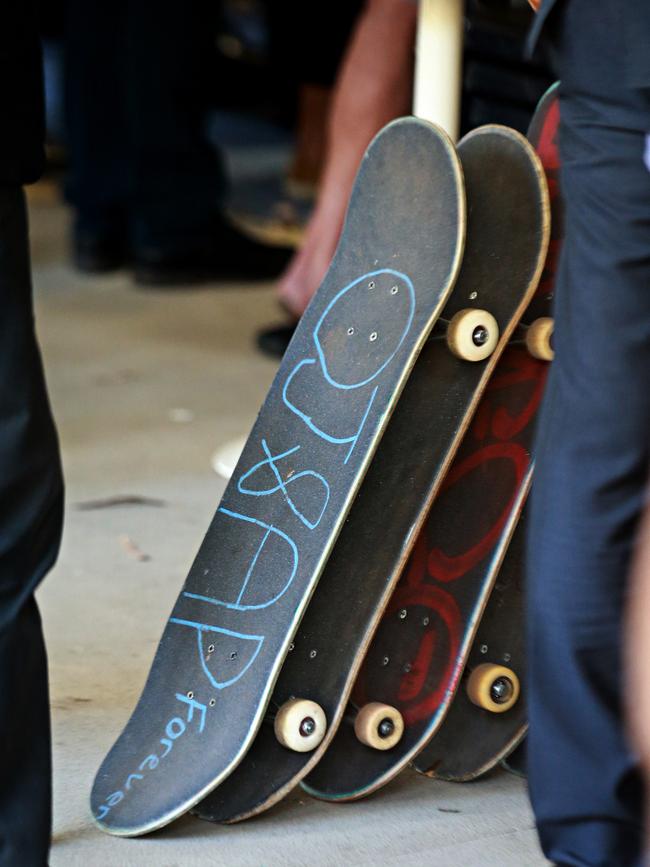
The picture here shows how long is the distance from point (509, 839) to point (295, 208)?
3.61m

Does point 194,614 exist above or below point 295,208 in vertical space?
above

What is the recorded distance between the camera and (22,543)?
1228 mm

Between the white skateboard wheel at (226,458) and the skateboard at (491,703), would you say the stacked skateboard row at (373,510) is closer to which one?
the skateboard at (491,703)

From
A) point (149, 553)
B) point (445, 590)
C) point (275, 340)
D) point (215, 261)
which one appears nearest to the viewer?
point (445, 590)

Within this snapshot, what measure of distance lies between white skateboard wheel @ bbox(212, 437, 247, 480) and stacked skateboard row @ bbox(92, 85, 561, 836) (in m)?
0.99

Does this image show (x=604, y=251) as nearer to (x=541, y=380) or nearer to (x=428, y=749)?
(x=541, y=380)

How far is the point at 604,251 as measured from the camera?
44.6 inches

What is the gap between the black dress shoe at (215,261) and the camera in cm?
379

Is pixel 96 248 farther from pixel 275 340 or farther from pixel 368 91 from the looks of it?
pixel 368 91

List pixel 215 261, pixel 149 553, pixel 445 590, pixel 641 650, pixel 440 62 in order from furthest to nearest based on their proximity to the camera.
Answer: pixel 215 261, pixel 149 553, pixel 440 62, pixel 445 590, pixel 641 650

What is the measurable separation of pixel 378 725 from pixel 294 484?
28 cm

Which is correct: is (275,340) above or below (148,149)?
below

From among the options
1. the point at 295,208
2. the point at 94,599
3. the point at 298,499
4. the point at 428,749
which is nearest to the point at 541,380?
the point at 298,499

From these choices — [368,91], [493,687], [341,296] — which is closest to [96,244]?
[368,91]
